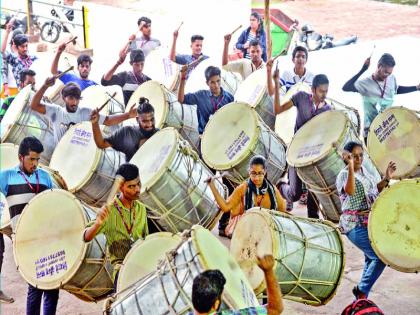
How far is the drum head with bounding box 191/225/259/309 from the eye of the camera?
12.3 feet

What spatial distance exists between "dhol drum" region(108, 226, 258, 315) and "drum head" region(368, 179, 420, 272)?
4.81 ft

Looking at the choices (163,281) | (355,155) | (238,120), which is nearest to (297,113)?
(238,120)

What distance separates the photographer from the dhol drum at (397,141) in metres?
6.72

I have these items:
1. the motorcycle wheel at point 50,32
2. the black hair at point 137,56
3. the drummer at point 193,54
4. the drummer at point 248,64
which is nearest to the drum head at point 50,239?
the black hair at point 137,56

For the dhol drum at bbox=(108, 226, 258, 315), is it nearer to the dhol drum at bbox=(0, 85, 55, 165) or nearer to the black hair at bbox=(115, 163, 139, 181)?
the black hair at bbox=(115, 163, 139, 181)

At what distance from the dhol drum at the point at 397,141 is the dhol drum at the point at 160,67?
261 centimetres

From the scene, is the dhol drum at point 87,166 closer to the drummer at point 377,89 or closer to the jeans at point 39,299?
the jeans at point 39,299

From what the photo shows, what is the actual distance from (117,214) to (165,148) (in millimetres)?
1218

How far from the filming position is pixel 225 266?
4.02 meters

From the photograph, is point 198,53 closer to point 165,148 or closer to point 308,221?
point 165,148

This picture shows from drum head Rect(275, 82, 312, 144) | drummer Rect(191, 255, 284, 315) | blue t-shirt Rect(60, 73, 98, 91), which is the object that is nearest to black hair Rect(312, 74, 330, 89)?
drum head Rect(275, 82, 312, 144)

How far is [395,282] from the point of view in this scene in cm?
598

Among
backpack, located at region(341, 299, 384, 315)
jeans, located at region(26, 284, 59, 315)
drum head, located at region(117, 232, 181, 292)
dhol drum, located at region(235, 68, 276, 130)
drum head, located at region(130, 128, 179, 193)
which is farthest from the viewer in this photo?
dhol drum, located at region(235, 68, 276, 130)

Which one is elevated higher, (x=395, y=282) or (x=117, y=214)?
(x=117, y=214)
